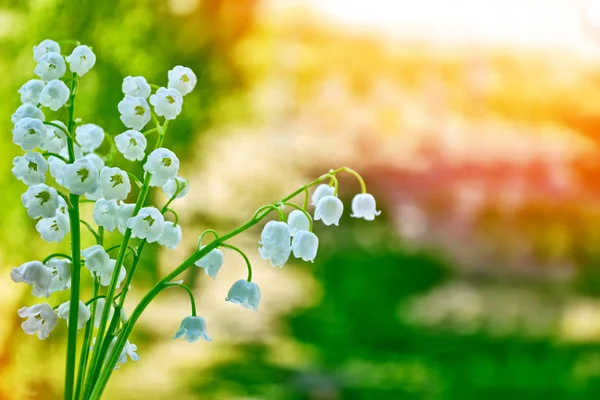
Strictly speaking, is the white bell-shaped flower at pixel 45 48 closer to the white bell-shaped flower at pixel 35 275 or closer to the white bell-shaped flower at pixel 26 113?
the white bell-shaped flower at pixel 26 113

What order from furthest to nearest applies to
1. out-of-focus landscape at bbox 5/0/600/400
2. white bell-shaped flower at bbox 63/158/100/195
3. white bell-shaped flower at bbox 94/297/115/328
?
out-of-focus landscape at bbox 5/0/600/400, white bell-shaped flower at bbox 94/297/115/328, white bell-shaped flower at bbox 63/158/100/195

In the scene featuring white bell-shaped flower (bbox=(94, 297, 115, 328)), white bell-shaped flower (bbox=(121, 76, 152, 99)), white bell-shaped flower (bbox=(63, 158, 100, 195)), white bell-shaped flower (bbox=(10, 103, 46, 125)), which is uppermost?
white bell-shaped flower (bbox=(121, 76, 152, 99))

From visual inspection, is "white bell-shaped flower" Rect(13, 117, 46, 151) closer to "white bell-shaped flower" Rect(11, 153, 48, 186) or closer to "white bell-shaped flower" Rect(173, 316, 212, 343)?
"white bell-shaped flower" Rect(11, 153, 48, 186)

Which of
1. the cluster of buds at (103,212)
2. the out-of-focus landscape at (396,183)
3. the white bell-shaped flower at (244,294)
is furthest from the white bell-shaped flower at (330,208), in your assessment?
the out-of-focus landscape at (396,183)

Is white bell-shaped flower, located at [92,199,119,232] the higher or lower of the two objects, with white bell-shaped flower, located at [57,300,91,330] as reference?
→ higher

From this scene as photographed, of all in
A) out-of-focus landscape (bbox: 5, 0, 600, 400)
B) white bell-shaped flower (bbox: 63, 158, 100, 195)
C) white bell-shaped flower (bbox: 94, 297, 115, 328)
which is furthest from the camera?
out-of-focus landscape (bbox: 5, 0, 600, 400)

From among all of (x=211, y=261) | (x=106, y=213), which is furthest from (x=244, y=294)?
(x=106, y=213)

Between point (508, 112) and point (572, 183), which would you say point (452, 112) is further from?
point (572, 183)

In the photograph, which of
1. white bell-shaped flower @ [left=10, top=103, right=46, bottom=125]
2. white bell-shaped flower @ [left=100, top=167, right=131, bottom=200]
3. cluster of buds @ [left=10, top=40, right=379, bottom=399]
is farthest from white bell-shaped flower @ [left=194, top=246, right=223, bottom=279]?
white bell-shaped flower @ [left=10, top=103, right=46, bottom=125]
